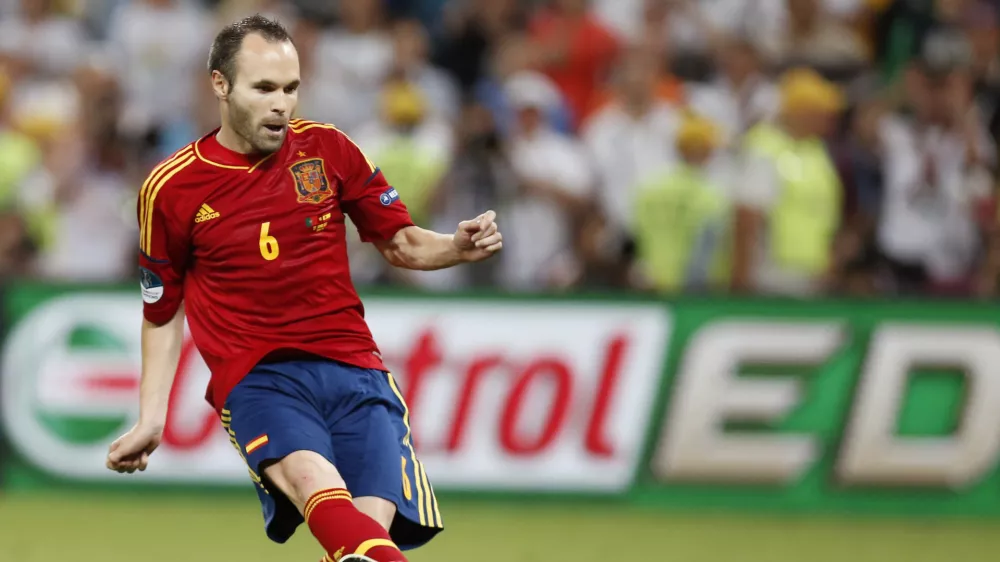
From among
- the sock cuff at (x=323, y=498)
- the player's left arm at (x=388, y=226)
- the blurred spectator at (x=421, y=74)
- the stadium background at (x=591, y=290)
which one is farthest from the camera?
the blurred spectator at (x=421, y=74)

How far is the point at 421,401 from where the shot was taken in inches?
432

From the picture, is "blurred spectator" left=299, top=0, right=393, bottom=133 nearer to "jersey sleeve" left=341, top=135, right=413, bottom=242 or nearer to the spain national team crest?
"jersey sleeve" left=341, top=135, right=413, bottom=242

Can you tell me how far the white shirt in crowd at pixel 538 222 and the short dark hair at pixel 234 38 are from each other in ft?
20.6

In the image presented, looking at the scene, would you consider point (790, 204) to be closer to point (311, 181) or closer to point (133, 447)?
point (311, 181)

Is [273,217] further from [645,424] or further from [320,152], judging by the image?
[645,424]

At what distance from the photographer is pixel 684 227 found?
11680 mm

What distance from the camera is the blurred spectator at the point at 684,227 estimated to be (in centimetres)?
1166

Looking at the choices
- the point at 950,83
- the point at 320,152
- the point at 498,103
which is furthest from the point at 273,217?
the point at 950,83

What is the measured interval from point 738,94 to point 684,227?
1.74m

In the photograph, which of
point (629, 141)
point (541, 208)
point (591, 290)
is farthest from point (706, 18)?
point (591, 290)

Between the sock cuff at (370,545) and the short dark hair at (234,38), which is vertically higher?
the short dark hair at (234,38)

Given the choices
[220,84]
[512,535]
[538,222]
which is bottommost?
[512,535]

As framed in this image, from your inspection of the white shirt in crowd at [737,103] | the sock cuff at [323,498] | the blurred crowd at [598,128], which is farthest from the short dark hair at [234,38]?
the white shirt in crowd at [737,103]

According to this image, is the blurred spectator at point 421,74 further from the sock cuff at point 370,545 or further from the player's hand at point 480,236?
the sock cuff at point 370,545
